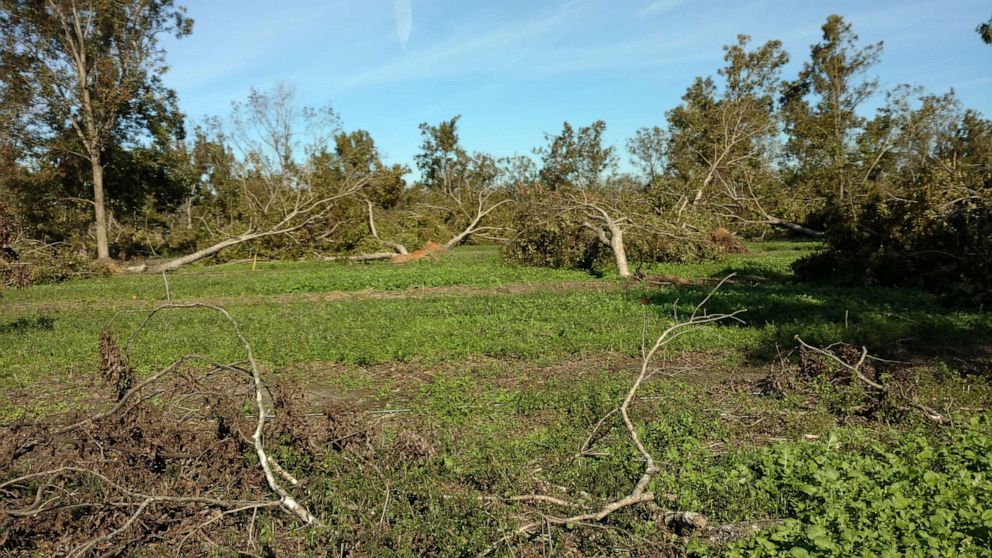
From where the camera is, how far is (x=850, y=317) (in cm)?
965

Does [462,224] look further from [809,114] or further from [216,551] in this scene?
[216,551]

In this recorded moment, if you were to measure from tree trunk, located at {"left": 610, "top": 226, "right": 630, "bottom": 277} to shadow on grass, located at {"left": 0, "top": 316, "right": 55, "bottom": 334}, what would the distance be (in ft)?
40.6

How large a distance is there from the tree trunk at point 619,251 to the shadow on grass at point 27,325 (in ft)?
40.6

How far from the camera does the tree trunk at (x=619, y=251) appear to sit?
1642cm

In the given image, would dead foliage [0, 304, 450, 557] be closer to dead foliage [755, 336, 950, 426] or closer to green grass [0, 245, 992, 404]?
green grass [0, 245, 992, 404]

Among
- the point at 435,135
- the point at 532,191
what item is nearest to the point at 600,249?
the point at 532,191

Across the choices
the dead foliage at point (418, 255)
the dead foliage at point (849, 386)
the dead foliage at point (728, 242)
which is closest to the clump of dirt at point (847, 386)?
the dead foliage at point (849, 386)

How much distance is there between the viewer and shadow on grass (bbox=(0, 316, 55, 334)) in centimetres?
1112

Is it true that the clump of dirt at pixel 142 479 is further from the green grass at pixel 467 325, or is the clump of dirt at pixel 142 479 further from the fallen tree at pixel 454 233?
the fallen tree at pixel 454 233

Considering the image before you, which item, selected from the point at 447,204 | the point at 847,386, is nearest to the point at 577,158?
the point at 447,204

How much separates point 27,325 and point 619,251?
514 inches

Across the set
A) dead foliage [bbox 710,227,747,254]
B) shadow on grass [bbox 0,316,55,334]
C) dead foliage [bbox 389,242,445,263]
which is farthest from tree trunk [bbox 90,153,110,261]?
dead foliage [bbox 710,227,747,254]

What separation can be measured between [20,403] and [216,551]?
4781 millimetres

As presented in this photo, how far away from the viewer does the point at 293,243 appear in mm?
25344
